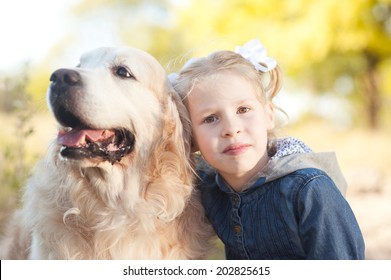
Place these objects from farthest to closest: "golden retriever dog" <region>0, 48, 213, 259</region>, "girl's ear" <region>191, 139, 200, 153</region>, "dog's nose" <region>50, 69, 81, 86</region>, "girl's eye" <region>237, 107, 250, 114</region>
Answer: "girl's ear" <region>191, 139, 200, 153</region> → "girl's eye" <region>237, 107, 250, 114</region> → "golden retriever dog" <region>0, 48, 213, 259</region> → "dog's nose" <region>50, 69, 81, 86</region>

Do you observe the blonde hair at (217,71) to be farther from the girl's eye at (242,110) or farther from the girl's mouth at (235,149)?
the girl's mouth at (235,149)

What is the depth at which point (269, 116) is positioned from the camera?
2.75 metres

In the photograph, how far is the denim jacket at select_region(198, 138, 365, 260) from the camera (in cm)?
233

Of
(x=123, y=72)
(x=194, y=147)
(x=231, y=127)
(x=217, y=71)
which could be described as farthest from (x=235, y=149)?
(x=123, y=72)

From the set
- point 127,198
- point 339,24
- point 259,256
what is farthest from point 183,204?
point 339,24

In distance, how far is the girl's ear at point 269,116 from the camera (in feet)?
8.95

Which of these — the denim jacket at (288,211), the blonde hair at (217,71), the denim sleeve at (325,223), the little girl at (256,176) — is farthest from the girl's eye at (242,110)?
the denim sleeve at (325,223)

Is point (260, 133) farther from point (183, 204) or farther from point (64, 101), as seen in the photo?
point (64, 101)

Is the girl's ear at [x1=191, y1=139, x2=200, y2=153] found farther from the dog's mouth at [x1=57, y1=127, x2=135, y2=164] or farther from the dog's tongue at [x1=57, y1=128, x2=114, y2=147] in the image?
the dog's tongue at [x1=57, y1=128, x2=114, y2=147]

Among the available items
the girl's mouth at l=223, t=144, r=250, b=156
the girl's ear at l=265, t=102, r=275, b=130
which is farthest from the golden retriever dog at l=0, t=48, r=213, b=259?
the girl's ear at l=265, t=102, r=275, b=130

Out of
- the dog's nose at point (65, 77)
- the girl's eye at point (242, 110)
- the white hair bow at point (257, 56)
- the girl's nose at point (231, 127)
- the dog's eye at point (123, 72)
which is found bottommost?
the girl's nose at point (231, 127)

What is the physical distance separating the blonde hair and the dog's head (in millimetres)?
86

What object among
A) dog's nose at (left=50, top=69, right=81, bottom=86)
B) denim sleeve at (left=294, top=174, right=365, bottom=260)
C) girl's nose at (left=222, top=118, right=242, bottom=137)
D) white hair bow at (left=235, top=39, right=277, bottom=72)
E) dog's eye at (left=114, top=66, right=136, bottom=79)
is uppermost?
white hair bow at (left=235, top=39, right=277, bottom=72)
